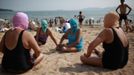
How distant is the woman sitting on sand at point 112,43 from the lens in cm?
530

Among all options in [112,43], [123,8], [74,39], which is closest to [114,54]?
[112,43]

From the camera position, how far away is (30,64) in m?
5.38

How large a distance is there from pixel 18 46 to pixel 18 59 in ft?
0.99

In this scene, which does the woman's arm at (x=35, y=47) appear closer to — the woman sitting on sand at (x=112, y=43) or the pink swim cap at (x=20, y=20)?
the pink swim cap at (x=20, y=20)

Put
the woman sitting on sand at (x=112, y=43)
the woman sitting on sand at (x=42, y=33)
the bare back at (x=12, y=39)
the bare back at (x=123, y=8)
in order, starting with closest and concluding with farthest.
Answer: the bare back at (x=12, y=39), the woman sitting on sand at (x=112, y=43), the woman sitting on sand at (x=42, y=33), the bare back at (x=123, y=8)

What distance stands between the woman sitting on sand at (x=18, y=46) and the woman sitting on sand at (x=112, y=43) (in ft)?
5.00

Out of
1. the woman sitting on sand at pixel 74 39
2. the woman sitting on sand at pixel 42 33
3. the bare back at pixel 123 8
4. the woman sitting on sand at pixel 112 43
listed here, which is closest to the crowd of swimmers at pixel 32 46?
the woman sitting on sand at pixel 112 43

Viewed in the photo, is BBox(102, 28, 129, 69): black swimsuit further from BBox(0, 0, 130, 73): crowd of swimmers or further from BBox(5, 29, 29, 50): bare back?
BBox(5, 29, 29, 50): bare back

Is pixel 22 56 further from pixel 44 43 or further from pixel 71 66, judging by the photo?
pixel 44 43

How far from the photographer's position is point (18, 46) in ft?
16.5

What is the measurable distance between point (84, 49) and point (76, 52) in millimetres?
646

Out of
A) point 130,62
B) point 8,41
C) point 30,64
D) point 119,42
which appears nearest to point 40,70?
point 30,64

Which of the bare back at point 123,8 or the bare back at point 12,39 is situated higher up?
the bare back at point 12,39

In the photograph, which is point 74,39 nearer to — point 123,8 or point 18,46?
point 18,46
